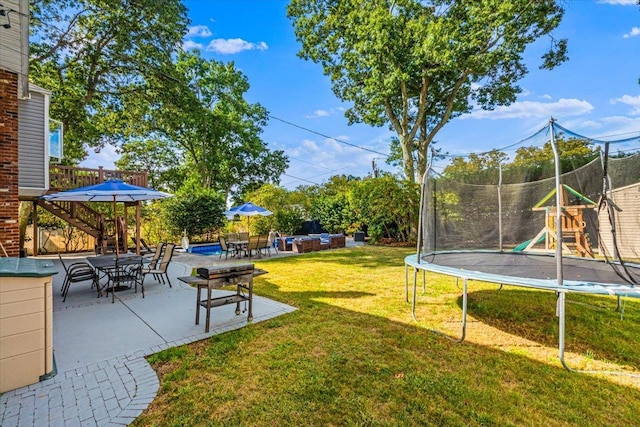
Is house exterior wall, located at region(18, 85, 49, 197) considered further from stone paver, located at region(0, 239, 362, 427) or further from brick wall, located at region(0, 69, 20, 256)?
stone paver, located at region(0, 239, 362, 427)

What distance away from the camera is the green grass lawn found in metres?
2.35

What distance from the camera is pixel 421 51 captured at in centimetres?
1259

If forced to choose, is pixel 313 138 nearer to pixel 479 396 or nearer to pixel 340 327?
pixel 340 327

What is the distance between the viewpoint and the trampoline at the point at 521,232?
148 inches

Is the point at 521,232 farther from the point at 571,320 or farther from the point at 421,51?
the point at 421,51

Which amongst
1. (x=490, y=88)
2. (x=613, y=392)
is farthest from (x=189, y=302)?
(x=490, y=88)

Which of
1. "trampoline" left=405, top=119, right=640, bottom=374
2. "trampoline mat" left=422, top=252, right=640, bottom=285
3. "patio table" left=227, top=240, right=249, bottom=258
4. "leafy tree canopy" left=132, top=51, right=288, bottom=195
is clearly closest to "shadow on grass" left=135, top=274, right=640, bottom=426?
"trampoline" left=405, top=119, right=640, bottom=374

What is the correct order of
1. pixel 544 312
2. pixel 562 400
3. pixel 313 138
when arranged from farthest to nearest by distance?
1. pixel 313 138
2. pixel 544 312
3. pixel 562 400

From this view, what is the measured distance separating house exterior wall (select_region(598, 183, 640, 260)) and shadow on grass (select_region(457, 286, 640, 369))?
115 cm

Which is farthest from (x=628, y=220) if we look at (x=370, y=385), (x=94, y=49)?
(x=94, y=49)

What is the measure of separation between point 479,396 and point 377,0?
16.5 metres

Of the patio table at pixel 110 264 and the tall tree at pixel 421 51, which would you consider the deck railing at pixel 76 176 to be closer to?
the patio table at pixel 110 264

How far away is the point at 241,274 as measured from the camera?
438 centimetres

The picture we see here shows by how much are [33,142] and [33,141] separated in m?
0.03
